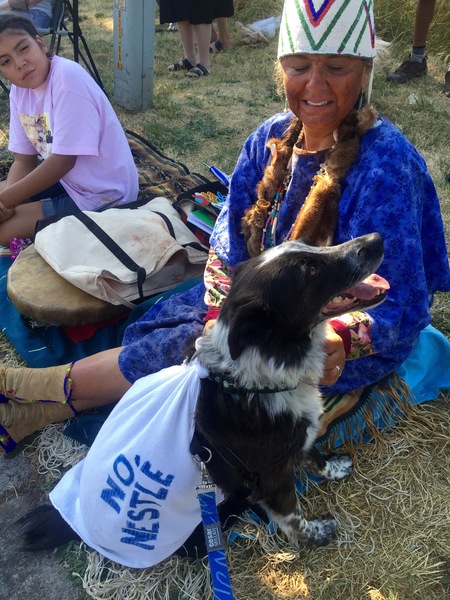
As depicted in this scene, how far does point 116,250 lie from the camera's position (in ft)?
9.44

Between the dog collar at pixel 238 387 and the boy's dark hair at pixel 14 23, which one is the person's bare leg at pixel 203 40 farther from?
the dog collar at pixel 238 387

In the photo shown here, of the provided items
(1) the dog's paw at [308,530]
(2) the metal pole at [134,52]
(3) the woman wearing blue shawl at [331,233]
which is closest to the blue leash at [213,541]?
(1) the dog's paw at [308,530]

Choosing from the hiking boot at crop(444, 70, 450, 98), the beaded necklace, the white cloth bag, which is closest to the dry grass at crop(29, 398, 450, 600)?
the white cloth bag

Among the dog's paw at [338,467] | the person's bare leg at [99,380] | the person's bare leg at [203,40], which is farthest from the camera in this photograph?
the person's bare leg at [203,40]

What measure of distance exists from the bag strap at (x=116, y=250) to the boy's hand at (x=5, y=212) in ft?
2.41

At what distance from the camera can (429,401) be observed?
2.65 meters

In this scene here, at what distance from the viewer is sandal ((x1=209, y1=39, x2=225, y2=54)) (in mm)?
7473

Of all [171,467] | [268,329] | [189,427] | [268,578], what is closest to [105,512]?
[171,467]

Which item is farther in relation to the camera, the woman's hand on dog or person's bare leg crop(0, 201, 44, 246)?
person's bare leg crop(0, 201, 44, 246)

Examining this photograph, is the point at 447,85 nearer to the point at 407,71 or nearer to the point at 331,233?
the point at 407,71

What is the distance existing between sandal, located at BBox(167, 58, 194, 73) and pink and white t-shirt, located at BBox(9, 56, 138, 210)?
3898mm

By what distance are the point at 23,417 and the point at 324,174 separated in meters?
1.89

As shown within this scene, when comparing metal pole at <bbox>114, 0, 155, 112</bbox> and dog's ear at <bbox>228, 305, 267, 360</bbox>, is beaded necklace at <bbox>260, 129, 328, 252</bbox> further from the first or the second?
metal pole at <bbox>114, 0, 155, 112</bbox>

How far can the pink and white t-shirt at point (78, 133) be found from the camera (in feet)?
10.4
